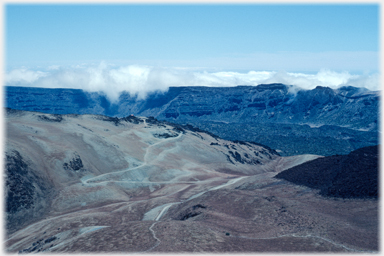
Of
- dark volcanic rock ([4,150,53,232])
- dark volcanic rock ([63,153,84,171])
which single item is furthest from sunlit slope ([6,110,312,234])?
dark volcanic rock ([4,150,53,232])

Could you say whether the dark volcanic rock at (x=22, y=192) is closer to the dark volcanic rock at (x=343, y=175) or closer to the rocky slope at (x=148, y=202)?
the rocky slope at (x=148, y=202)

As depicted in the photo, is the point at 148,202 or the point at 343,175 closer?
the point at 343,175

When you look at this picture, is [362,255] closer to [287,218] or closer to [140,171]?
[287,218]

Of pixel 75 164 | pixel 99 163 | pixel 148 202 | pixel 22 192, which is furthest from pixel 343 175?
pixel 99 163

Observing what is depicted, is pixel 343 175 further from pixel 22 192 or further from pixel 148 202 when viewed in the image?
pixel 22 192

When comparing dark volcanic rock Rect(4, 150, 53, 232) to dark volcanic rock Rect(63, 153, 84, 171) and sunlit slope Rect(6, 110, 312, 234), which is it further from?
dark volcanic rock Rect(63, 153, 84, 171)

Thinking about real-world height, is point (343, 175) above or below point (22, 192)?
above
